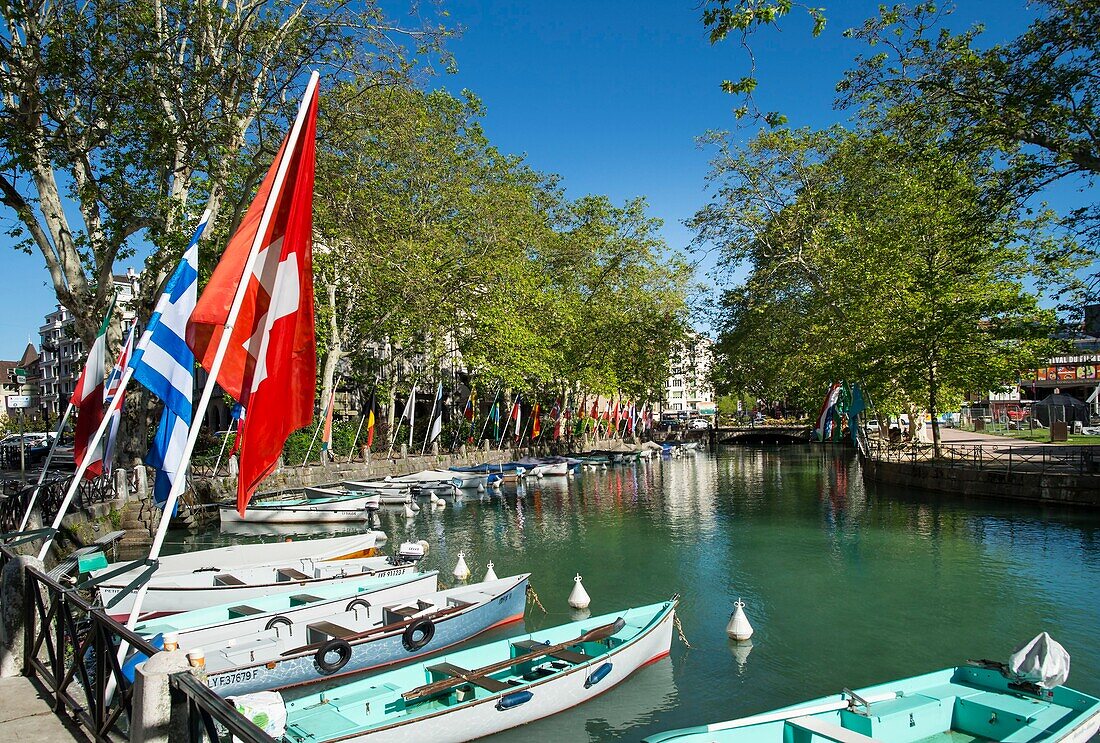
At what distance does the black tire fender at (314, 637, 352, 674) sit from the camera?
1168 centimetres

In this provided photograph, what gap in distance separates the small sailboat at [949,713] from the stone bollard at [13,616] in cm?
672

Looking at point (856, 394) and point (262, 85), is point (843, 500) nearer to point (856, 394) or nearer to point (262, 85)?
point (856, 394)

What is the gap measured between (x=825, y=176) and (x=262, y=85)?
33414 mm

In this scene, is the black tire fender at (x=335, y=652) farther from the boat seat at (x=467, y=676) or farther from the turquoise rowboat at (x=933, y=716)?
the turquoise rowboat at (x=933, y=716)

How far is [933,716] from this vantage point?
29.7ft

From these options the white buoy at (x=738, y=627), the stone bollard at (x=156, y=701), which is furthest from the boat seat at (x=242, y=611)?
the stone bollard at (x=156, y=701)

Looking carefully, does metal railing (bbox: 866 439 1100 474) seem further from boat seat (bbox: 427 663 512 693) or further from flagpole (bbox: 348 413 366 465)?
flagpole (bbox: 348 413 366 465)

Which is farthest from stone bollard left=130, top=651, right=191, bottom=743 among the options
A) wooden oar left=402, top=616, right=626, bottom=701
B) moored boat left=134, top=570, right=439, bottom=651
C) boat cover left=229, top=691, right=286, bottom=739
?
moored boat left=134, top=570, right=439, bottom=651

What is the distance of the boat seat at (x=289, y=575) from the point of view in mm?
15956

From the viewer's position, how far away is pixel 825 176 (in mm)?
44062

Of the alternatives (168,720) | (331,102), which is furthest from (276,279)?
(331,102)

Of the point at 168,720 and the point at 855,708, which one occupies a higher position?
the point at 168,720

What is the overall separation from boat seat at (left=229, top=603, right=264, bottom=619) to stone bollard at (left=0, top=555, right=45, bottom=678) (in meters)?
5.56

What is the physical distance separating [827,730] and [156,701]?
6438mm
